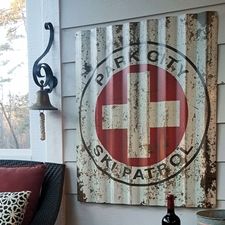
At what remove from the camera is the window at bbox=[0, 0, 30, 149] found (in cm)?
221

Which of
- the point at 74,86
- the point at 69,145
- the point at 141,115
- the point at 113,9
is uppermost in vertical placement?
the point at 113,9

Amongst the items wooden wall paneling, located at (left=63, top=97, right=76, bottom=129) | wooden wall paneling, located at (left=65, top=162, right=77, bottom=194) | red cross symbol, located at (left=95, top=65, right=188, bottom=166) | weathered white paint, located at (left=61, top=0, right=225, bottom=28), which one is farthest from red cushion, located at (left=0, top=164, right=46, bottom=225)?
weathered white paint, located at (left=61, top=0, right=225, bottom=28)

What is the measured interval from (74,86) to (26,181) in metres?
0.59

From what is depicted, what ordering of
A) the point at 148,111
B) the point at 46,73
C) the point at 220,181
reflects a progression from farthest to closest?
the point at 46,73
the point at 148,111
the point at 220,181

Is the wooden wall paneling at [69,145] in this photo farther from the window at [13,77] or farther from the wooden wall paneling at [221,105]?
the wooden wall paneling at [221,105]

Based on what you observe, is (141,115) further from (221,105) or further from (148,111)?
(221,105)

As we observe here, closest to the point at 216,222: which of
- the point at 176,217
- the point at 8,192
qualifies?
the point at 176,217

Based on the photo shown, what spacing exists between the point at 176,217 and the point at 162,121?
1.57ft

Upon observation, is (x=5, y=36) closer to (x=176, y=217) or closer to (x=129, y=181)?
(x=129, y=181)

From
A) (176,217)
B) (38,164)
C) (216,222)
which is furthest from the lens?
(38,164)

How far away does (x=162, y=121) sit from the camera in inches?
70.3

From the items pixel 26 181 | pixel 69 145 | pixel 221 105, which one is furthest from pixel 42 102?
pixel 221 105

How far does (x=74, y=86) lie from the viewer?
6.50 feet

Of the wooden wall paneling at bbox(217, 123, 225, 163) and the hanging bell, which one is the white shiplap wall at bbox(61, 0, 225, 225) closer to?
the wooden wall paneling at bbox(217, 123, 225, 163)
